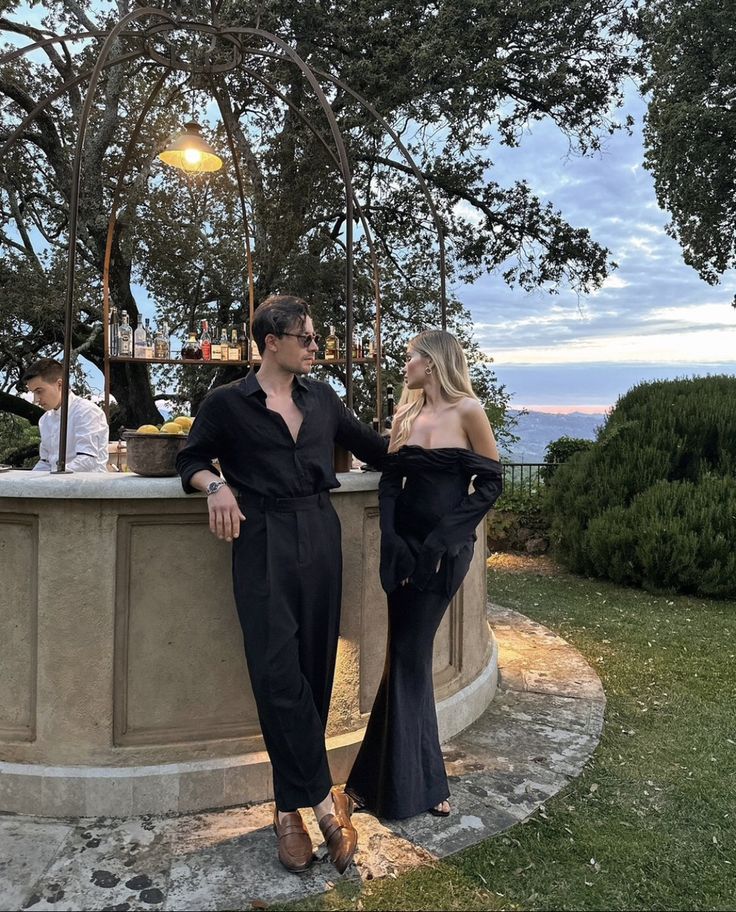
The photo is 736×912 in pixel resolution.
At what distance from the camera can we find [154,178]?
1220cm

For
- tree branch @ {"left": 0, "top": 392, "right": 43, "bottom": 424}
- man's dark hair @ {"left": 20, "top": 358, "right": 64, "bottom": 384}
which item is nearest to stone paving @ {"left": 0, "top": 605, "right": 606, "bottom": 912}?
man's dark hair @ {"left": 20, "top": 358, "right": 64, "bottom": 384}

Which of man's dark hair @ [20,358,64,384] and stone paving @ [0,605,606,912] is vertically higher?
man's dark hair @ [20,358,64,384]

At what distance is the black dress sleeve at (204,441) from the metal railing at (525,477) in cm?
745

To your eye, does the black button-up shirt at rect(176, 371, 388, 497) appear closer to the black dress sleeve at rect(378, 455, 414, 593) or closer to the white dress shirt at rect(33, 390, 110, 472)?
the black dress sleeve at rect(378, 455, 414, 593)

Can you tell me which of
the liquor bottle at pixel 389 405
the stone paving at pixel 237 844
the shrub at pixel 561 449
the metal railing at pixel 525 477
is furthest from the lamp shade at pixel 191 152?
the shrub at pixel 561 449

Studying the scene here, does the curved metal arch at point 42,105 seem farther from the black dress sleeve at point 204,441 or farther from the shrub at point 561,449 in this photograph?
the shrub at point 561,449

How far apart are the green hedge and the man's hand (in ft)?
19.8

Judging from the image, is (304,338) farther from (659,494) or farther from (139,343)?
(659,494)

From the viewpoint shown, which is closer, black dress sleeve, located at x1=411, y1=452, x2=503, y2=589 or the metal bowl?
black dress sleeve, located at x1=411, y1=452, x2=503, y2=589

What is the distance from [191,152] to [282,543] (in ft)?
13.5

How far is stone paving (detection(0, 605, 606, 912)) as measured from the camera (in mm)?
2424

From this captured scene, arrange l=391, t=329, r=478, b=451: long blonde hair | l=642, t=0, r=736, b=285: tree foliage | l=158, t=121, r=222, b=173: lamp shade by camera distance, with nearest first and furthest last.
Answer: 1. l=391, t=329, r=478, b=451: long blonde hair
2. l=158, t=121, r=222, b=173: lamp shade
3. l=642, t=0, r=736, b=285: tree foliage

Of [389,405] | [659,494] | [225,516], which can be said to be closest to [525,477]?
[659,494]

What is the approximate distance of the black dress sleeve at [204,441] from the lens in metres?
2.59
